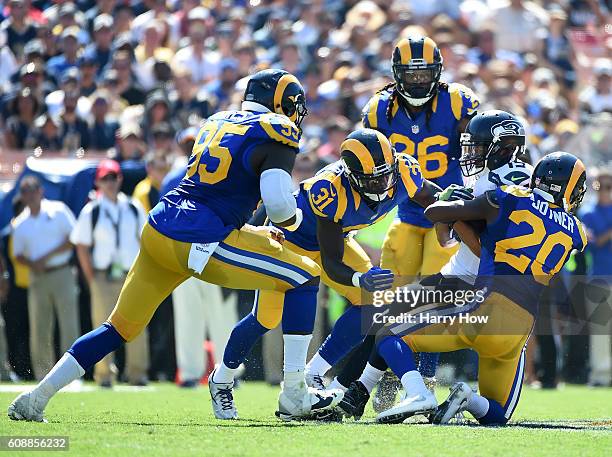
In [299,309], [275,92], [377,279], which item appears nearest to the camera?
[377,279]

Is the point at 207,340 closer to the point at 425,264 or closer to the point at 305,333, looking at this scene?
the point at 425,264

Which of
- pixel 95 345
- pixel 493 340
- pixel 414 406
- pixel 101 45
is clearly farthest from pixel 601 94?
pixel 95 345

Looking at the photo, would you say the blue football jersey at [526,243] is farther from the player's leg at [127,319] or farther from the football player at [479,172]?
the player's leg at [127,319]

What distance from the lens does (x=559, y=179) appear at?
7.38 m

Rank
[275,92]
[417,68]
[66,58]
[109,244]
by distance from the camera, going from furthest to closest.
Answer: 1. [66,58]
2. [109,244]
3. [417,68]
4. [275,92]

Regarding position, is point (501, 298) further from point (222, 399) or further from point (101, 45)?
point (101, 45)

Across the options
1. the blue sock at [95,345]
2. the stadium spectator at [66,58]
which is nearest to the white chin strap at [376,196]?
the blue sock at [95,345]

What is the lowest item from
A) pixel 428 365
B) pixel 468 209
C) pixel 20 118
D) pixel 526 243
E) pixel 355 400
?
pixel 20 118

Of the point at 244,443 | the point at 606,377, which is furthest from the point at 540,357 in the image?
the point at 244,443

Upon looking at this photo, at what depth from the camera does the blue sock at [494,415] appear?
24.3ft

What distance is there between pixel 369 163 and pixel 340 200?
0.31 meters

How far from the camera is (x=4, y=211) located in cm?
1209

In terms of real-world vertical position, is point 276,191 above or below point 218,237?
above

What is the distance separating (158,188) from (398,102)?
13.0 ft
